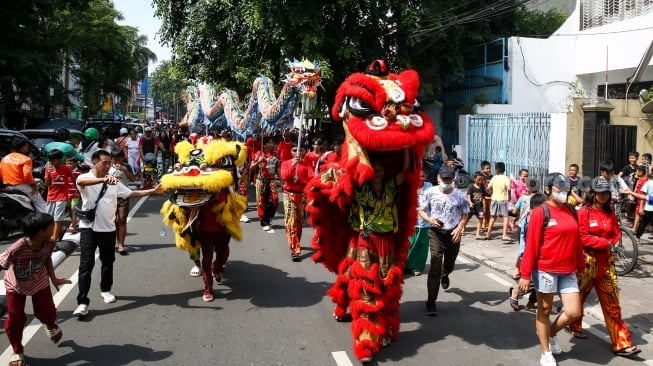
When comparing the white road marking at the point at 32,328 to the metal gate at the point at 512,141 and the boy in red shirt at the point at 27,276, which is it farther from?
the metal gate at the point at 512,141

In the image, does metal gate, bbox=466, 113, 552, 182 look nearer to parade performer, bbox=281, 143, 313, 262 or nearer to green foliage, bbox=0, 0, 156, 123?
parade performer, bbox=281, 143, 313, 262

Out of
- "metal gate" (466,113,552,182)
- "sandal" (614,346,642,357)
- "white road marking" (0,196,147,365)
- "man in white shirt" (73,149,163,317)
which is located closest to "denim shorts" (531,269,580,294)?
"sandal" (614,346,642,357)

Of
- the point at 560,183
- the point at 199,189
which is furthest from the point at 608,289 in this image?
the point at 199,189

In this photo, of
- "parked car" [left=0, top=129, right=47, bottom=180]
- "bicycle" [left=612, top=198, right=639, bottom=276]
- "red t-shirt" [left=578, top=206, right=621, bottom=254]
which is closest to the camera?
"red t-shirt" [left=578, top=206, right=621, bottom=254]

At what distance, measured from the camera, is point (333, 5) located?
16641 millimetres

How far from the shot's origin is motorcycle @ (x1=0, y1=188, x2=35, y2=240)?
336 inches

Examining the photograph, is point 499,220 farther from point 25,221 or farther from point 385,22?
point 25,221

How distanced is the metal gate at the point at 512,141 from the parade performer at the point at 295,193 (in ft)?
27.1

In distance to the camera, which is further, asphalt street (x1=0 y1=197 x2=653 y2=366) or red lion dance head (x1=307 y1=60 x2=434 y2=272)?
asphalt street (x1=0 y1=197 x2=653 y2=366)

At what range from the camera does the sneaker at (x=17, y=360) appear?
433 cm

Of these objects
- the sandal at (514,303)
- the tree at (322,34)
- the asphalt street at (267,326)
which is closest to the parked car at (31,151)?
the asphalt street at (267,326)

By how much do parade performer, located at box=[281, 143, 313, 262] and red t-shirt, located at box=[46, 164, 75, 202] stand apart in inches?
138

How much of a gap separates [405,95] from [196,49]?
1546 cm

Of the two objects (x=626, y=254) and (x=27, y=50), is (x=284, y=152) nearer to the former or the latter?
(x=626, y=254)
